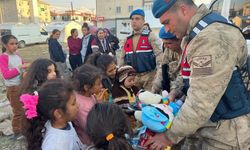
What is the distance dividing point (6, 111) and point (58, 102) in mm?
4119

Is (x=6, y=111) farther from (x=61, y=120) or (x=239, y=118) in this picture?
(x=239, y=118)

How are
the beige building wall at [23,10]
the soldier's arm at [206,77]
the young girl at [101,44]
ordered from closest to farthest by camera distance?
the soldier's arm at [206,77]
the young girl at [101,44]
the beige building wall at [23,10]

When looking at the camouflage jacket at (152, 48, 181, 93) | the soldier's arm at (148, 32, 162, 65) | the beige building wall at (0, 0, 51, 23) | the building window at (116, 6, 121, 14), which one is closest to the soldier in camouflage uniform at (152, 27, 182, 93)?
the camouflage jacket at (152, 48, 181, 93)

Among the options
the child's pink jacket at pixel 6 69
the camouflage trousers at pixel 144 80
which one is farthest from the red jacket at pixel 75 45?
the camouflage trousers at pixel 144 80

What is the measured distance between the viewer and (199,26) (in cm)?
149

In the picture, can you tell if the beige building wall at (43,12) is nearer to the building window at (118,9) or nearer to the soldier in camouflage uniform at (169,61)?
the building window at (118,9)

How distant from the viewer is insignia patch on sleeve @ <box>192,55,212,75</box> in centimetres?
133

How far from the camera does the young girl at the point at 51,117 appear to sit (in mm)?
1686

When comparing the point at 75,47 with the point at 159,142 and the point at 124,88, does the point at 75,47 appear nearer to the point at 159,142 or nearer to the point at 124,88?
the point at 124,88

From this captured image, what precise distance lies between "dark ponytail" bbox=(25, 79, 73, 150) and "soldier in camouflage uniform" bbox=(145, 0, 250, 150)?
0.77m

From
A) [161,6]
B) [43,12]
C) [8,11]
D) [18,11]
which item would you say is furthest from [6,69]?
[43,12]

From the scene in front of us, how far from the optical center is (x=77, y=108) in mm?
1911

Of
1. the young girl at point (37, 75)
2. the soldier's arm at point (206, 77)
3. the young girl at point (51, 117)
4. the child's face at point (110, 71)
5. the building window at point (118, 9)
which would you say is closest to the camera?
the soldier's arm at point (206, 77)

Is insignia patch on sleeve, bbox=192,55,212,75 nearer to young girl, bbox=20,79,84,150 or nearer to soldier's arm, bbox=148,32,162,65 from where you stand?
young girl, bbox=20,79,84,150
